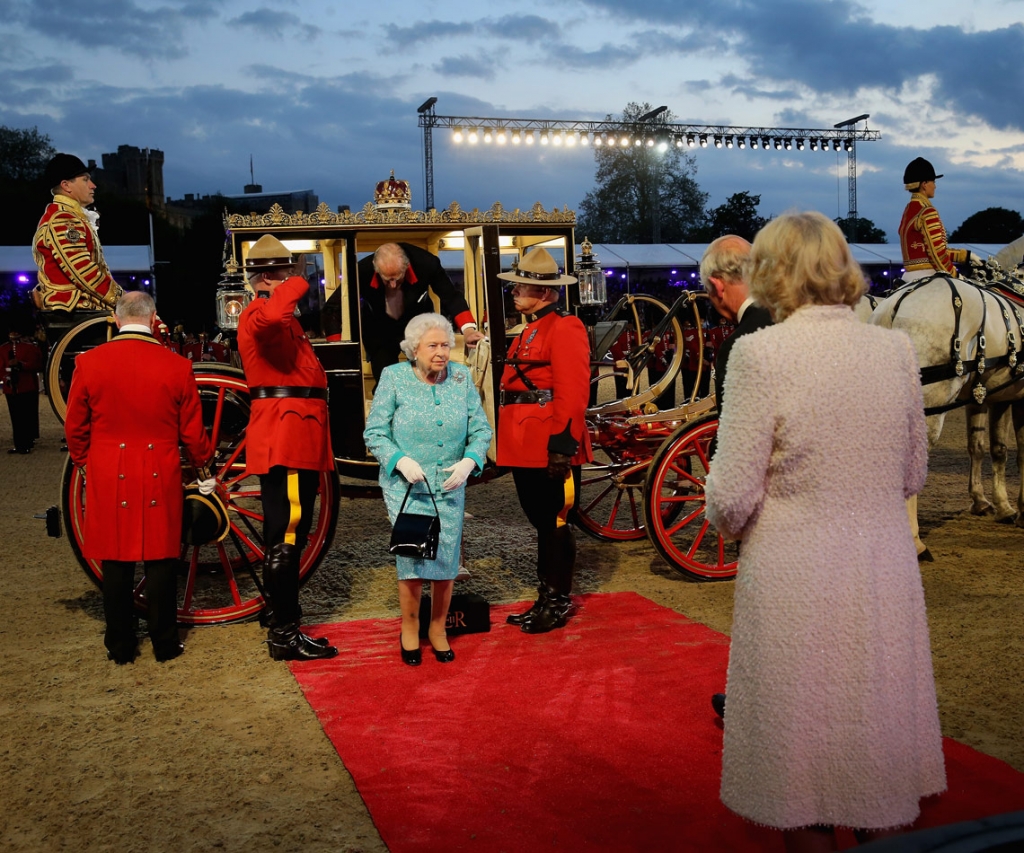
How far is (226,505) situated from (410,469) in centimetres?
117

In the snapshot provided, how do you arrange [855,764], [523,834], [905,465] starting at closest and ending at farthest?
[855,764], [905,465], [523,834]

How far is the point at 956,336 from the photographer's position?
5.94 meters

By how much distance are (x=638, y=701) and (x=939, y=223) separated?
420 centimetres

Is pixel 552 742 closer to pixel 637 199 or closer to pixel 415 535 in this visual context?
pixel 415 535

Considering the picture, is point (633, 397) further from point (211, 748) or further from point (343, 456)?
point (211, 748)

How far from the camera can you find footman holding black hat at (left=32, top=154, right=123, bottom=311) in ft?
15.8

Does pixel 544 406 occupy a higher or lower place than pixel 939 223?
lower

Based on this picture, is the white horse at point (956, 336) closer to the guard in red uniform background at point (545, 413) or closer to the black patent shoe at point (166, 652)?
the guard in red uniform background at point (545, 413)

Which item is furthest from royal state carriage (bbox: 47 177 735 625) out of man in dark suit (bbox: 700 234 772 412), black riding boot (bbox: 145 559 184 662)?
man in dark suit (bbox: 700 234 772 412)

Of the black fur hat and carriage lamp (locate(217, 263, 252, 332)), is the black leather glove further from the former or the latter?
the black fur hat

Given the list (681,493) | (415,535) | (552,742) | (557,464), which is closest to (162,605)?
(415,535)

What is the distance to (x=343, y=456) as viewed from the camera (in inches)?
239

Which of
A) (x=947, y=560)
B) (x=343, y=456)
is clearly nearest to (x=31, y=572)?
(x=343, y=456)

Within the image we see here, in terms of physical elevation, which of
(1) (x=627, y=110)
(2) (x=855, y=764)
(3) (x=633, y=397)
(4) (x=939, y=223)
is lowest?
(2) (x=855, y=764)
